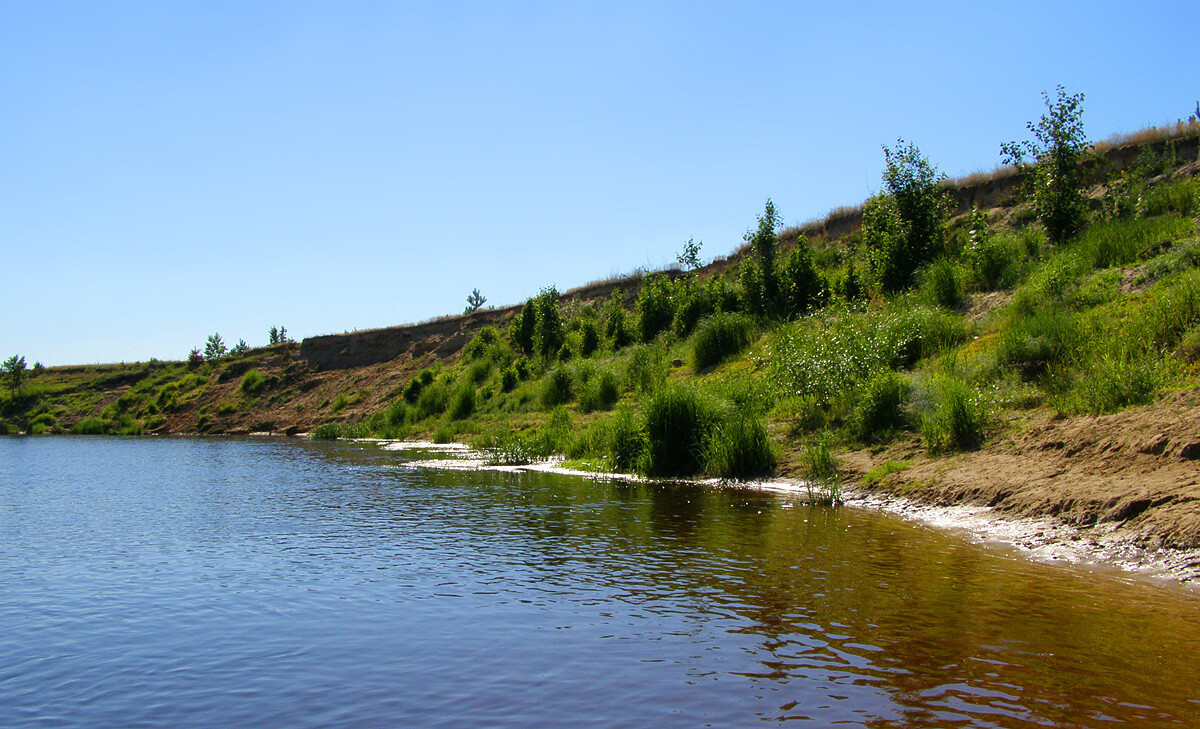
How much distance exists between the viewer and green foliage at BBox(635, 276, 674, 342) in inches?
1521

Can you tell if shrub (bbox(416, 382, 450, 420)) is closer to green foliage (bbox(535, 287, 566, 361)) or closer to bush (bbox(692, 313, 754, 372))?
green foliage (bbox(535, 287, 566, 361))

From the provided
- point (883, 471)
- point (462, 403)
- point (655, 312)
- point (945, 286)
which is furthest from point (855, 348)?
point (462, 403)

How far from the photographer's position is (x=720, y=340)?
1162 inches

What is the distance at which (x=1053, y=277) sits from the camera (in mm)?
20203

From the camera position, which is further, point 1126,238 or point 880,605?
point 1126,238

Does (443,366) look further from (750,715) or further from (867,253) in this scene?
(750,715)

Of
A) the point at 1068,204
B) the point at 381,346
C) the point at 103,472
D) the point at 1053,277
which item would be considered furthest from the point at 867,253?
the point at 381,346

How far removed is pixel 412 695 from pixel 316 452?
88.3ft

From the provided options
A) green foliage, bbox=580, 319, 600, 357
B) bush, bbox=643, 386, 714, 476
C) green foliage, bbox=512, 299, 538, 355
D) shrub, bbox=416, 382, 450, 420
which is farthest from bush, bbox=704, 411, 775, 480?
green foliage, bbox=512, 299, 538, 355

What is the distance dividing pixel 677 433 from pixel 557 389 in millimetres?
15754

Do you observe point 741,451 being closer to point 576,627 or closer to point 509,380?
point 576,627

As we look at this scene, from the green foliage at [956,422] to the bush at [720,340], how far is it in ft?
45.8

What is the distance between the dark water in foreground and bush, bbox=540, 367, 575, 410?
20061mm

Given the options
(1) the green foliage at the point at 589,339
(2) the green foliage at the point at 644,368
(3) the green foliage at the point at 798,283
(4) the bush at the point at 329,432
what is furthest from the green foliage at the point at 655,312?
(4) the bush at the point at 329,432
